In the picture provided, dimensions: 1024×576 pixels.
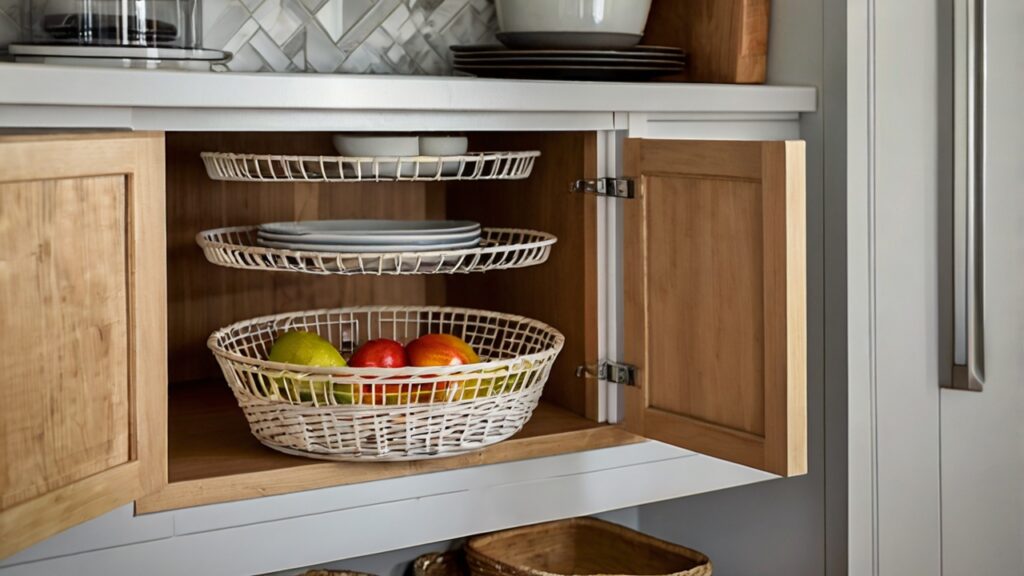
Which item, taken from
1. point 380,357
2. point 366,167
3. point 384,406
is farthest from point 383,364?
point 366,167

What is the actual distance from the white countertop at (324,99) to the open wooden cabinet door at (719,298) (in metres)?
0.09

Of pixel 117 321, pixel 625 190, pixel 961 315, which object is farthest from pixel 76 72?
pixel 961 315

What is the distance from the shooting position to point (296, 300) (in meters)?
1.81

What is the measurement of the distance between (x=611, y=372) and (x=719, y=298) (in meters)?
0.24

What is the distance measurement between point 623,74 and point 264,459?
70 cm

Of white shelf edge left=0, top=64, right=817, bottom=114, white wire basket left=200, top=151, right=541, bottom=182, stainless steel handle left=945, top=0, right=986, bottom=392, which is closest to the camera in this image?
white shelf edge left=0, top=64, right=817, bottom=114

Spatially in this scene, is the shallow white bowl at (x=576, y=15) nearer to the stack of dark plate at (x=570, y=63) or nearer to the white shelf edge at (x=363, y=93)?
the stack of dark plate at (x=570, y=63)

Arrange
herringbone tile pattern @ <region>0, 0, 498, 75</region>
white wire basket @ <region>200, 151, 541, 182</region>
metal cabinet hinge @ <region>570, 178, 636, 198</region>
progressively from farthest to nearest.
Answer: herringbone tile pattern @ <region>0, 0, 498, 75</region>, metal cabinet hinge @ <region>570, 178, 636, 198</region>, white wire basket @ <region>200, 151, 541, 182</region>

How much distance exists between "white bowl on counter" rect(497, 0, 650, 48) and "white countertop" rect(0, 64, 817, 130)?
0.18 meters

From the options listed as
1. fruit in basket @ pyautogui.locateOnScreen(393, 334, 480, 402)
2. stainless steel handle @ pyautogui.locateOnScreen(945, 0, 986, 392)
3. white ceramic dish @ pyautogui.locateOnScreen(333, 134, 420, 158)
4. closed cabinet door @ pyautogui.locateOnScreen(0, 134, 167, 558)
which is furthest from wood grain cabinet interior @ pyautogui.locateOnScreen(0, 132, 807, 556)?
stainless steel handle @ pyautogui.locateOnScreen(945, 0, 986, 392)

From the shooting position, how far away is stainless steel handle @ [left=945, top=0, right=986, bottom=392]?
1.59m

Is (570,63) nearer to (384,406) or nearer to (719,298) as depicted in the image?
(719,298)

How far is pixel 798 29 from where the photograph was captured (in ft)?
5.26

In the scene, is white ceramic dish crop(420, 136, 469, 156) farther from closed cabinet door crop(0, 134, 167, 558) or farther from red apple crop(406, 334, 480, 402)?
closed cabinet door crop(0, 134, 167, 558)
